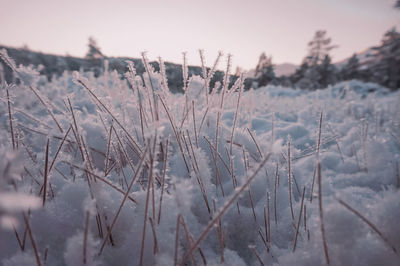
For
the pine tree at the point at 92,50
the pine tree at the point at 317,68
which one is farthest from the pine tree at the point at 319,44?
the pine tree at the point at 92,50

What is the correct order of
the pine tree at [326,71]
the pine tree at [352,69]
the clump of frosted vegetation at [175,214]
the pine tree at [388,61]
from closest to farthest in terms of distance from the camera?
1. the clump of frosted vegetation at [175,214]
2. the pine tree at [388,61]
3. the pine tree at [352,69]
4. the pine tree at [326,71]

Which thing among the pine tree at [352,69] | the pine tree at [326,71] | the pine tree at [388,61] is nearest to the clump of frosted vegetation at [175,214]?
the pine tree at [388,61]

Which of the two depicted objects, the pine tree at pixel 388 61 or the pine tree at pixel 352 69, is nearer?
the pine tree at pixel 388 61

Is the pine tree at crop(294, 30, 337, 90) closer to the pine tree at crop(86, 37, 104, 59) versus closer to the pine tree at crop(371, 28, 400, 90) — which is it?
the pine tree at crop(371, 28, 400, 90)

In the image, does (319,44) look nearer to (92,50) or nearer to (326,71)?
(326,71)

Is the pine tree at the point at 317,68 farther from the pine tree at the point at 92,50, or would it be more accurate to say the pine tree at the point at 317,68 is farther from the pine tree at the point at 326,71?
the pine tree at the point at 92,50

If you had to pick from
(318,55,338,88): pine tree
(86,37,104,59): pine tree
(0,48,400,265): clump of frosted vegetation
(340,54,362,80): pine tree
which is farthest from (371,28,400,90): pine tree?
(86,37,104,59): pine tree

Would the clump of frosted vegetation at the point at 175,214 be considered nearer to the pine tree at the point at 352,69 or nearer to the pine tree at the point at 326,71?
the pine tree at the point at 352,69

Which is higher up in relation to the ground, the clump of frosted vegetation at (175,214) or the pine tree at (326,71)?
the pine tree at (326,71)

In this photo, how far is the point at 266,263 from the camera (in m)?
0.60

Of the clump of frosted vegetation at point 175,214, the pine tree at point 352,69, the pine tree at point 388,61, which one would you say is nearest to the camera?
the clump of frosted vegetation at point 175,214

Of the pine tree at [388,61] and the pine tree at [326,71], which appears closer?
the pine tree at [388,61]

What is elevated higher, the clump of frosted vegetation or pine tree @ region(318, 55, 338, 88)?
pine tree @ region(318, 55, 338, 88)

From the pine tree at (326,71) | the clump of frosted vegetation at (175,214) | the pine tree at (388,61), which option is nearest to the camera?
the clump of frosted vegetation at (175,214)
